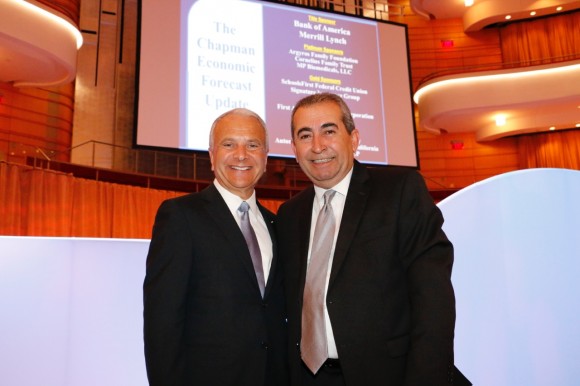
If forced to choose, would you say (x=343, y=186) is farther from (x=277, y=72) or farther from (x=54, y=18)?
(x=54, y=18)

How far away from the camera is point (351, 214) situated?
1.81 meters

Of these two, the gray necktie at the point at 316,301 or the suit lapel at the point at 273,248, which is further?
the suit lapel at the point at 273,248

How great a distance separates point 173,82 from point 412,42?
860 centimetres

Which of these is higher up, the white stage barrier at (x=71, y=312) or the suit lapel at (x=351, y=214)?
the suit lapel at (x=351, y=214)

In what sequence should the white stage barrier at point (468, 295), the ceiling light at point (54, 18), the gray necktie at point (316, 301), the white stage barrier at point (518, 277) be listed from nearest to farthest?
the gray necktie at point (316, 301) < the white stage barrier at point (468, 295) < the white stage barrier at point (518, 277) < the ceiling light at point (54, 18)

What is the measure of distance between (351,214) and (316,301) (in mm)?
313

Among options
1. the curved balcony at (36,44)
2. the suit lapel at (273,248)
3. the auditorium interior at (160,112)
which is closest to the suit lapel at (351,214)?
the suit lapel at (273,248)

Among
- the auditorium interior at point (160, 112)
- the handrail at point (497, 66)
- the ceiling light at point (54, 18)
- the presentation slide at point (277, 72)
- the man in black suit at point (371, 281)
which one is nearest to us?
the man in black suit at point (371, 281)

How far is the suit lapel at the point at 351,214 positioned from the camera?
1.73 meters

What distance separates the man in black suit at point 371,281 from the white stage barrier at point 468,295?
0.38 metres

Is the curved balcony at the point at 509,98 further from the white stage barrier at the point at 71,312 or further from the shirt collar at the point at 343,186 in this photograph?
the white stage barrier at the point at 71,312

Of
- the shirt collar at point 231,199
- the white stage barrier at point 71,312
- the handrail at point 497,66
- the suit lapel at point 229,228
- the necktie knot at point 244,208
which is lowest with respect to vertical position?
the white stage barrier at point 71,312

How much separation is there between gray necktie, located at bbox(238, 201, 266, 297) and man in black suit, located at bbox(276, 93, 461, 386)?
10cm

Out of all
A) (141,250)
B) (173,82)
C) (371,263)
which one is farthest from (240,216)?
(173,82)
